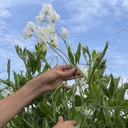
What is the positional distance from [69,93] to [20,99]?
0.19 metres

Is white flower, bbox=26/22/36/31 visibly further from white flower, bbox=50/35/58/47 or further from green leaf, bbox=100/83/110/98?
green leaf, bbox=100/83/110/98

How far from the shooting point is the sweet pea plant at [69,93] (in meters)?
1.19

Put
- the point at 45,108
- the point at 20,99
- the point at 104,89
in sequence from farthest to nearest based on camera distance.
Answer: the point at 20,99, the point at 45,108, the point at 104,89

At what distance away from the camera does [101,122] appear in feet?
4.21

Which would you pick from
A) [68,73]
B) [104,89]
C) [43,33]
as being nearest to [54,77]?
[68,73]

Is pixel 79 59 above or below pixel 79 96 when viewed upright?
above

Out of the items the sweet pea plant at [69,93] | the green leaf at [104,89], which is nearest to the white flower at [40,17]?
the sweet pea plant at [69,93]

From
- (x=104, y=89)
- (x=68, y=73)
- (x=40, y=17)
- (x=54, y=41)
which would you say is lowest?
(x=104, y=89)

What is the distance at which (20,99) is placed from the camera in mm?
1497

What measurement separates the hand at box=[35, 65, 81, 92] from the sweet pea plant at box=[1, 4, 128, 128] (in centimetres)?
4

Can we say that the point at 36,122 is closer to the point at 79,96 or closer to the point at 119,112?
the point at 79,96

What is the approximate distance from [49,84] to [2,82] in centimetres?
22

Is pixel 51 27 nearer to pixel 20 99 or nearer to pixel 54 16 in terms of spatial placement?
pixel 54 16

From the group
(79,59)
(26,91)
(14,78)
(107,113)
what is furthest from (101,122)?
(14,78)
